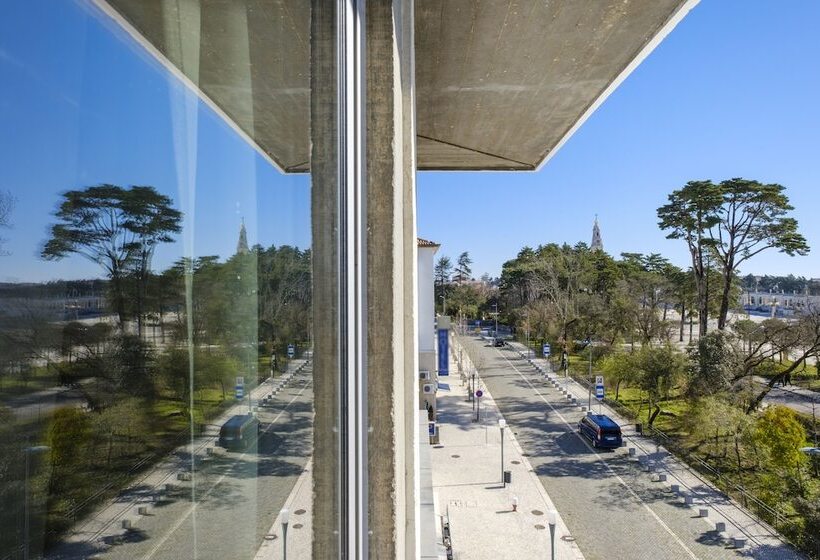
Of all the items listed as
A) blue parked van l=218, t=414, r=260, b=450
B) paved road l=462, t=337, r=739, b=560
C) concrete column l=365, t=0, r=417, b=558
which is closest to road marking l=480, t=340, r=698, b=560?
paved road l=462, t=337, r=739, b=560

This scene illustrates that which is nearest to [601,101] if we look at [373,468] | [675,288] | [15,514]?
[373,468]

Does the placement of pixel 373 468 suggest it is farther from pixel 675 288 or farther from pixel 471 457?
pixel 675 288

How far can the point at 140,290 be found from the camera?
422 mm

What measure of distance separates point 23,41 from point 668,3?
3.39m

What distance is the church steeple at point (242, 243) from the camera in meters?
0.65

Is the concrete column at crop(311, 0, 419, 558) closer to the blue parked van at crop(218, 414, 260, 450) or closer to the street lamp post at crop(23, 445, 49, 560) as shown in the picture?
the blue parked van at crop(218, 414, 260, 450)

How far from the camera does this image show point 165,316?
459 millimetres

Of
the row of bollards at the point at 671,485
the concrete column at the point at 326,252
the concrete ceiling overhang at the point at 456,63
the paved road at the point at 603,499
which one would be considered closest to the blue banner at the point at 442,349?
the paved road at the point at 603,499

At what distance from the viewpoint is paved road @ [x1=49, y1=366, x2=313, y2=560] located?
412 mm

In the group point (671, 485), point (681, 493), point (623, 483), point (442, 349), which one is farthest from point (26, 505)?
point (442, 349)

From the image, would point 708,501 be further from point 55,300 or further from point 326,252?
point 55,300

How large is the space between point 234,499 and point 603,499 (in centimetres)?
1232

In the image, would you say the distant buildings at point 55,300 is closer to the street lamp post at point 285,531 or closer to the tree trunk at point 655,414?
the street lamp post at point 285,531

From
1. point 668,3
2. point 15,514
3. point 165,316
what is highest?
point 668,3
